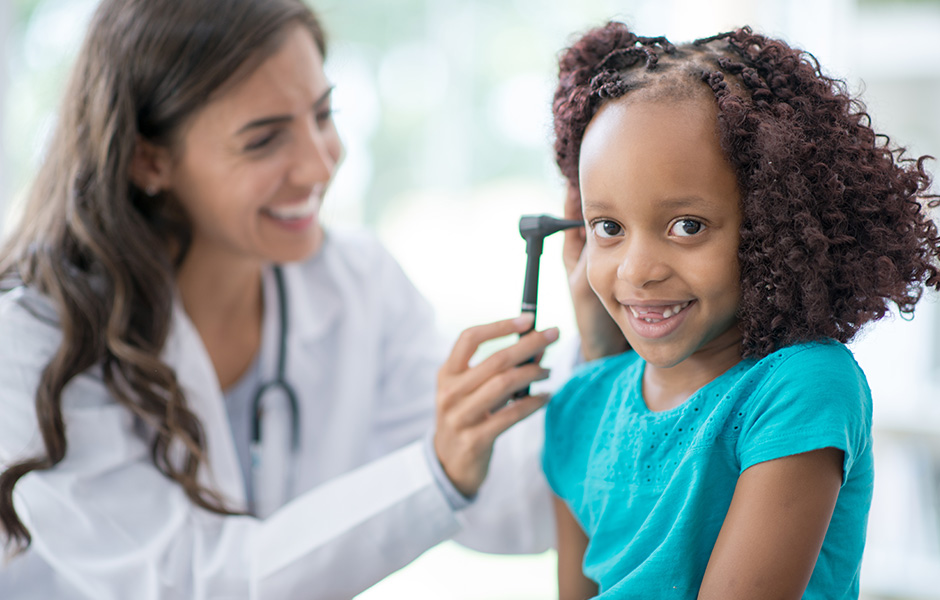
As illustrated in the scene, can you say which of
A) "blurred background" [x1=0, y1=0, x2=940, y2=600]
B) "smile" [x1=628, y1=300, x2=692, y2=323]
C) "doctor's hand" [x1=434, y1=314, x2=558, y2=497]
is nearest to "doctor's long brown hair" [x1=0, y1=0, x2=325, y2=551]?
"doctor's hand" [x1=434, y1=314, x2=558, y2=497]

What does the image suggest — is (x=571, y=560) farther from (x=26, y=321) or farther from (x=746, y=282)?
(x=26, y=321)

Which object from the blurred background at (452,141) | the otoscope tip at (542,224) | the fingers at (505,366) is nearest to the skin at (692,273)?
the otoscope tip at (542,224)

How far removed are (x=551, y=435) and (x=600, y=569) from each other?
0.18 metres

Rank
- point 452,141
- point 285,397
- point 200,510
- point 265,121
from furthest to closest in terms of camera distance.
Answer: point 452,141
point 285,397
point 265,121
point 200,510

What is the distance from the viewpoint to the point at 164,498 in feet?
3.50

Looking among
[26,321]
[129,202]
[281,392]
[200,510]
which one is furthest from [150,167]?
[200,510]

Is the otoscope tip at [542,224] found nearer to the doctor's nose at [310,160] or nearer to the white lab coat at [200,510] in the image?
the white lab coat at [200,510]

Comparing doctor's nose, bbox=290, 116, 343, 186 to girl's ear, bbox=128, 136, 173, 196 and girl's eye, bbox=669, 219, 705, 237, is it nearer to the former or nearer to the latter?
girl's ear, bbox=128, 136, 173, 196

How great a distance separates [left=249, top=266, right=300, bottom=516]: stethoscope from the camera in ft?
4.26

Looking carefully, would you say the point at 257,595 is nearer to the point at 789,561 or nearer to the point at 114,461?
the point at 114,461

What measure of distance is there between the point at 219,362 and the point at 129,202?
31cm

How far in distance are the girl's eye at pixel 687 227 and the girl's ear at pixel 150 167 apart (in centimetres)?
88

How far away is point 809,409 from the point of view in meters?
0.61

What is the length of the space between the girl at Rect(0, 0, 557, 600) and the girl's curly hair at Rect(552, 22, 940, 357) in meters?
0.34
